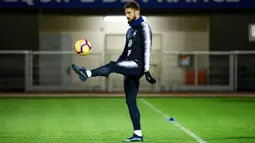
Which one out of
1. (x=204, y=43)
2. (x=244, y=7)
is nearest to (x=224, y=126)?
(x=244, y=7)

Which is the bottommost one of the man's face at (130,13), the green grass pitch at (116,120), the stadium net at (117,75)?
the green grass pitch at (116,120)

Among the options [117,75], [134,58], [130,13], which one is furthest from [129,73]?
[117,75]

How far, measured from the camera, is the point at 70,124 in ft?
41.6

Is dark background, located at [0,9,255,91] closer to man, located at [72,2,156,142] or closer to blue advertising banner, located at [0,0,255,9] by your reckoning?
blue advertising banner, located at [0,0,255,9]

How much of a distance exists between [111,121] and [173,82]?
38.3 ft

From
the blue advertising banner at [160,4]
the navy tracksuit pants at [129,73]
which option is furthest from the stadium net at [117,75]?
the navy tracksuit pants at [129,73]

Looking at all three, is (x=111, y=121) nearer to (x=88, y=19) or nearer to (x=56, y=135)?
(x=56, y=135)

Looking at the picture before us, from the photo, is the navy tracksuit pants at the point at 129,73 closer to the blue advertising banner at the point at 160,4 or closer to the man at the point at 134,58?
the man at the point at 134,58

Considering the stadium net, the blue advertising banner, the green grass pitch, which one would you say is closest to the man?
the green grass pitch

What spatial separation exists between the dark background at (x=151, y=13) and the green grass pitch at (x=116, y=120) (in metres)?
4.03

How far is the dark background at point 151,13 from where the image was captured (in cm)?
2409

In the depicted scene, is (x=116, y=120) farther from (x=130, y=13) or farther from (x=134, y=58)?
(x=130, y=13)

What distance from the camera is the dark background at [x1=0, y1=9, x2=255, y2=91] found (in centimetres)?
2409

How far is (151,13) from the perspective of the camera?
24.4 m
